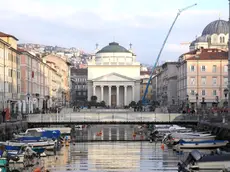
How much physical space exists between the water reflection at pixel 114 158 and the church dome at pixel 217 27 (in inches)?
4512

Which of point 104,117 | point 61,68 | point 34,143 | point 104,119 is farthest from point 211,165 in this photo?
point 61,68

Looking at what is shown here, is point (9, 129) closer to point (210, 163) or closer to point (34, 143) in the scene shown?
point (34, 143)

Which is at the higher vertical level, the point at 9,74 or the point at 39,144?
the point at 9,74

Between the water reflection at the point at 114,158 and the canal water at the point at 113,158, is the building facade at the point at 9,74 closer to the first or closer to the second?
the canal water at the point at 113,158

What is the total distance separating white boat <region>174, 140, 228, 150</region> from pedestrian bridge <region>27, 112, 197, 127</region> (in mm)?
19170

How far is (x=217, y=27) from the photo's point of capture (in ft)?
602

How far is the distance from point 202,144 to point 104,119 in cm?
2387

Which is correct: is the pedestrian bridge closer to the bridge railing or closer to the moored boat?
the bridge railing

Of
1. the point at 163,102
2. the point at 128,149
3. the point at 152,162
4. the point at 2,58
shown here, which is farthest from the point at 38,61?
the point at 152,162

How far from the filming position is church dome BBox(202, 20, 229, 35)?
182625mm

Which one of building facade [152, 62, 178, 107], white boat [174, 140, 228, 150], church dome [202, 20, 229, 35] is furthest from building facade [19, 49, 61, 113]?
church dome [202, 20, 229, 35]

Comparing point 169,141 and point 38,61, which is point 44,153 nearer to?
point 169,141

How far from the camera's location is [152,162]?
52.5 meters

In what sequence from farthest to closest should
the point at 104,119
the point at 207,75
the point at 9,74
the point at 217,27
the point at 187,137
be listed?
the point at 217,27 → the point at 207,75 → the point at 9,74 → the point at 104,119 → the point at 187,137
